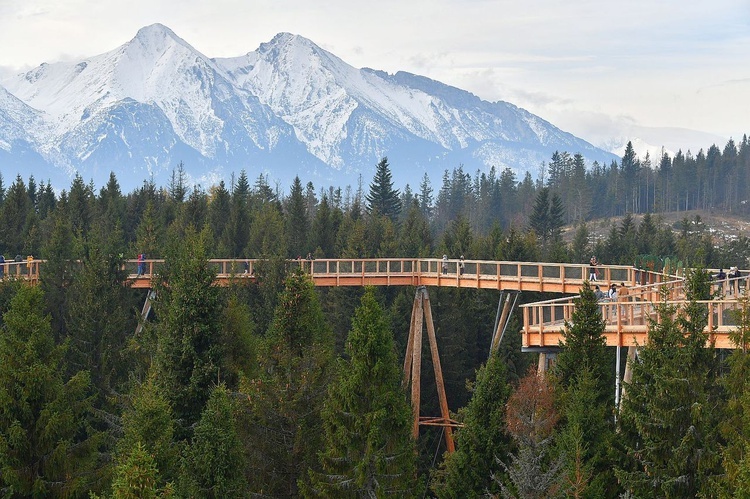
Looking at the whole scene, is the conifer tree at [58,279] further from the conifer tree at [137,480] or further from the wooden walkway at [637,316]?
the conifer tree at [137,480]

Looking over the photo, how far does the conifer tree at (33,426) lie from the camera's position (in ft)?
111

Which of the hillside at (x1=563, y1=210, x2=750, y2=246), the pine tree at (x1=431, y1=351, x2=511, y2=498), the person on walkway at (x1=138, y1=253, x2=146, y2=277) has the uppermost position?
the hillside at (x1=563, y1=210, x2=750, y2=246)

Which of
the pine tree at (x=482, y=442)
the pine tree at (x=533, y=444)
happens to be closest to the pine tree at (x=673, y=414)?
the pine tree at (x=533, y=444)

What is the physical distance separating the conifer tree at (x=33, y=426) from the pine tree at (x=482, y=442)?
37.8ft

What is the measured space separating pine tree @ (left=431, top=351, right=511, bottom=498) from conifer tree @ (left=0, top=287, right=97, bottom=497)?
37.8ft

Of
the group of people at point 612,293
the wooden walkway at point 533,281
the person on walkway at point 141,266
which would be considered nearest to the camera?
the wooden walkway at point 533,281

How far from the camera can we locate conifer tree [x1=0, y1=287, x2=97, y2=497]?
3397cm

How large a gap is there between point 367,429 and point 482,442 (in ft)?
12.8

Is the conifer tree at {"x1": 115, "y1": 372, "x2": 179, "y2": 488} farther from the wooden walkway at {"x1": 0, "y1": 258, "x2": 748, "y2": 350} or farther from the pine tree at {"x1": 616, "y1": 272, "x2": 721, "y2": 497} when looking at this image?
the wooden walkway at {"x1": 0, "y1": 258, "x2": 748, "y2": 350}

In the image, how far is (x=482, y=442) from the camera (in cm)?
3516

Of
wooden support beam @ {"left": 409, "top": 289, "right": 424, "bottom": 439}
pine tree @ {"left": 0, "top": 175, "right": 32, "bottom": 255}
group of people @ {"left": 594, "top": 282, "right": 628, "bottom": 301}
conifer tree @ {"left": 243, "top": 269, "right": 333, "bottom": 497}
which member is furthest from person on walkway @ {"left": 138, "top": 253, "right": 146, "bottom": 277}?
group of people @ {"left": 594, "top": 282, "right": 628, "bottom": 301}

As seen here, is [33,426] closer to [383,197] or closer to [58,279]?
[58,279]

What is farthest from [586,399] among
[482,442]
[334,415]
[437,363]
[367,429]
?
[437,363]

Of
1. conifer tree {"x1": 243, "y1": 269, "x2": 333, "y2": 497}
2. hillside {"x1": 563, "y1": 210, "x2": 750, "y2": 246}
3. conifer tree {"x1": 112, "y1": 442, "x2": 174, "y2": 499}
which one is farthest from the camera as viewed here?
hillside {"x1": 563, "y1": 210, "x2": 750, "y2": 246}
